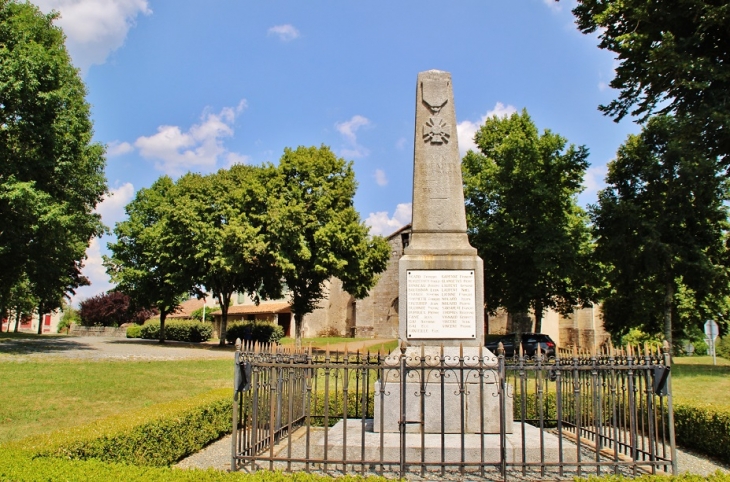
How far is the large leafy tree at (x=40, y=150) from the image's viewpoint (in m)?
20.8

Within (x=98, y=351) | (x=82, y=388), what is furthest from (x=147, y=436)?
(x=98, y=351)

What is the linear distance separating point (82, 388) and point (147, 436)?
22.1ft

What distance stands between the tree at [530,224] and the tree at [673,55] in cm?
968

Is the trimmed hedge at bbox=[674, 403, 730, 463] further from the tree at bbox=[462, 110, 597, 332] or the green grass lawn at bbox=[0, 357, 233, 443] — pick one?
the tree at bbox=[462, 110, 597, 332]

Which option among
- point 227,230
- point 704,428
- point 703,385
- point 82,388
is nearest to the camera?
point 704,428

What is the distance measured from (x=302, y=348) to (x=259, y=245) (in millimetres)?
19941

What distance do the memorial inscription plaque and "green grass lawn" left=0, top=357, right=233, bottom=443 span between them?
6.07m

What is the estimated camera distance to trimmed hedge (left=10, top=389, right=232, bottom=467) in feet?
19.9

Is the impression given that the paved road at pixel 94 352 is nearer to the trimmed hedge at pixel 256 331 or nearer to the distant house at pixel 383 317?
the trimmed hedge at pixel 256 331

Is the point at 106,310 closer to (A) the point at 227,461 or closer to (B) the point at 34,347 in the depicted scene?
(B) the point at 34,347

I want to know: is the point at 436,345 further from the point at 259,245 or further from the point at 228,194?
the point at 228,194

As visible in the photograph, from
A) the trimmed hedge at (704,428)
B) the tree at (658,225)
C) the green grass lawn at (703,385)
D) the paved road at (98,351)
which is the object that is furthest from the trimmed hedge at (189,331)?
the trimmed hedge at (704,428)

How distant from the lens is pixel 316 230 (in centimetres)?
2823

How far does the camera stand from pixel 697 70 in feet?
44.4
